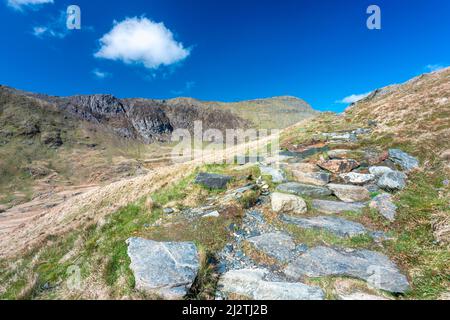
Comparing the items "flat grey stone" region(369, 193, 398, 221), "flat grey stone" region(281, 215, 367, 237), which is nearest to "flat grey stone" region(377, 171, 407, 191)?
"flat grey stone" region(369, 193, 398, 221)

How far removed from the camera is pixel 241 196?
36.2ft

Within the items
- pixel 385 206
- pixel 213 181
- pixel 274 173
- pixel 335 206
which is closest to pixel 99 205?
pixel 213 181

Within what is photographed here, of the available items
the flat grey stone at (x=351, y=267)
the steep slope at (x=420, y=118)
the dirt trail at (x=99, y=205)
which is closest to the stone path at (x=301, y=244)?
the flat grey stone at (x=351, y=267)

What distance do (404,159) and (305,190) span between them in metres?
5.48

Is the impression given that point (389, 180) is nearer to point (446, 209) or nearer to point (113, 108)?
point (446, 209)

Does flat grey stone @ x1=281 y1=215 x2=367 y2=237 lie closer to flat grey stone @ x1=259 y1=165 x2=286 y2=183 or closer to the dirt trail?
flat grey stone @ x1=259 y1=165 x2=286 y2=183

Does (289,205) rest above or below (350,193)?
below

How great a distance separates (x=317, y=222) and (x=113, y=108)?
20839 cm

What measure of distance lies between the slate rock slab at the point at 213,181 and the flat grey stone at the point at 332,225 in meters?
4.04

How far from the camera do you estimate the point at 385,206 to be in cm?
980

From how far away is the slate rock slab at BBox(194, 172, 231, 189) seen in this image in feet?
42.5

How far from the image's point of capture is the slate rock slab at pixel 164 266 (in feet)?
19.8

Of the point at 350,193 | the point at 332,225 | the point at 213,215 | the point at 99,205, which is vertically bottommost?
the point at 99,205

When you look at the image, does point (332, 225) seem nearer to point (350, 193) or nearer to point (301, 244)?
point (301, 244)
